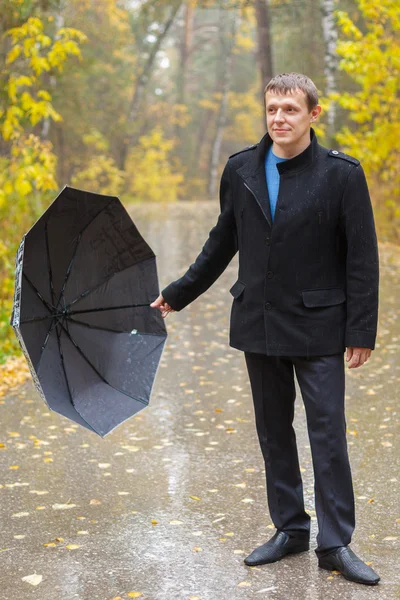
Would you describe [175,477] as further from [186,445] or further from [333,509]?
[333,509]

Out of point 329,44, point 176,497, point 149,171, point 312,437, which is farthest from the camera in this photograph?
point 149,171

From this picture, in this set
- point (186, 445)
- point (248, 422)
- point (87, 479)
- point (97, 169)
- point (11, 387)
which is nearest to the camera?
point (87, 479)

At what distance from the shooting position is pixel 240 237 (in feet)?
14.9

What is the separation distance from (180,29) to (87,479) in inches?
2004

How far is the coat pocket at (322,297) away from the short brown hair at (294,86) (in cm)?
81

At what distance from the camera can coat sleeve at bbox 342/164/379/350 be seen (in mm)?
4215

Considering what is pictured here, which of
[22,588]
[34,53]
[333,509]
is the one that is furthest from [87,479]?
[34,53]

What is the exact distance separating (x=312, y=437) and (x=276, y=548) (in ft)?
2.04

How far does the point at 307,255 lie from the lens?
14.2ft

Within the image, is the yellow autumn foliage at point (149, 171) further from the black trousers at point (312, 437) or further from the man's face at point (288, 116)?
the man's face at point (288, 116)

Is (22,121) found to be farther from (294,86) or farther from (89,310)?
(294,86)

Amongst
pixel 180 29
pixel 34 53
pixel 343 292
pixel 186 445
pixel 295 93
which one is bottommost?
pixel 186 445

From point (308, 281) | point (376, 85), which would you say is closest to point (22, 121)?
point (376, 85)

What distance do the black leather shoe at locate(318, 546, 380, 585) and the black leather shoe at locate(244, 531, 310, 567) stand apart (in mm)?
253
